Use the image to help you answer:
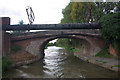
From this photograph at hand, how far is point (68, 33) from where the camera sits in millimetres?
18641

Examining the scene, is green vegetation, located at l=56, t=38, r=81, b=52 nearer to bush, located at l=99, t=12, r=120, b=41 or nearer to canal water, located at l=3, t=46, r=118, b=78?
bush, located at l=99, t=12, r=120, b=41

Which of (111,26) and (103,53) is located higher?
(111,26)

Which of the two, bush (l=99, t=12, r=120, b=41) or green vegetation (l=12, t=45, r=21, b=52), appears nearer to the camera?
bush (l=99, t=12, r=120, b=41)

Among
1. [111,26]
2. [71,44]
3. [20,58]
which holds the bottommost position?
[20,58]

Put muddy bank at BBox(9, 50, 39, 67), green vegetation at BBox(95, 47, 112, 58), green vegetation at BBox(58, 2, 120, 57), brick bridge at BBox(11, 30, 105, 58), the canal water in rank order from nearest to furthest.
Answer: the canal water, muddy bank at BBox(9, 50, 39, 67), green vegetation at BBox(58, 2, 120, 57), green vegetation at BBox(95, 47, 112, 58), brick bridge at BBox(11, 30, 105, 58)

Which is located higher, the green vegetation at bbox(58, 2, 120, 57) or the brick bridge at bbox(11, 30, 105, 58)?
the green vegetation at bbox(58, 2, 120, 57)

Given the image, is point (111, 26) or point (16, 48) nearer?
point (111, 26)

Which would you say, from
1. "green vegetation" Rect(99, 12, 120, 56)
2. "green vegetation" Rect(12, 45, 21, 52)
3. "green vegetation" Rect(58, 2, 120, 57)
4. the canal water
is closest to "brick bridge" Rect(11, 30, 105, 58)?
"green vegetation" Rect(12, 45, 21, 52)

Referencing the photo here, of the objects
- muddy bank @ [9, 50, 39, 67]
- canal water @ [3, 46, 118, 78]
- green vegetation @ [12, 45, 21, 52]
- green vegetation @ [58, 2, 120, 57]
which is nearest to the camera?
canal water @ [3, 46, 118, 78]

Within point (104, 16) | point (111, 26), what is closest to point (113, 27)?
point (111, 26)

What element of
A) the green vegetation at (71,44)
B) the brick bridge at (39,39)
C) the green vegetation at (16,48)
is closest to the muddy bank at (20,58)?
the green vegetation at (16,48)

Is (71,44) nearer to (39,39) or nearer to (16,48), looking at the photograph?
(39,39)

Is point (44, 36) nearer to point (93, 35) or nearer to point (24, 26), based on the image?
point (24, 26)

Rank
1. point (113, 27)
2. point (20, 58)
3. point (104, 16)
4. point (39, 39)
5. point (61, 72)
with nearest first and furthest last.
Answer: point (61, 72) < point (113, 27) < point (20, 58) < point (104, 16) < point (39, 39)
